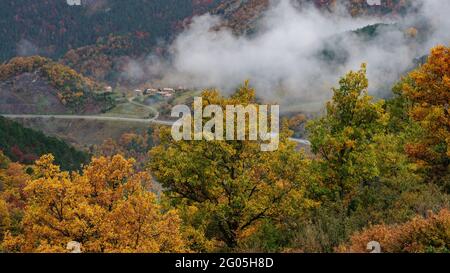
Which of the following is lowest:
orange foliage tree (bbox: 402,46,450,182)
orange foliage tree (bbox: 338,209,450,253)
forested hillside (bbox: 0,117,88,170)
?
forested hillside (bbox: 0,117,88,170)

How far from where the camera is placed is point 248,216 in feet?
76.5

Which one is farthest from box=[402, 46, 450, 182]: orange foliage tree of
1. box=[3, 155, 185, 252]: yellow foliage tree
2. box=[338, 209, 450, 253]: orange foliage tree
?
box=[3, 155, 185, 252]: yellow foliage tree

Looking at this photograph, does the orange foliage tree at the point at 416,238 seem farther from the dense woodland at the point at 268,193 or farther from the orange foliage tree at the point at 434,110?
the orange foliage tree at the point at 434,110

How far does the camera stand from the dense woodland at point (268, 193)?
1684cm

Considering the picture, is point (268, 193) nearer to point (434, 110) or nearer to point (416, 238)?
point (434, 110)

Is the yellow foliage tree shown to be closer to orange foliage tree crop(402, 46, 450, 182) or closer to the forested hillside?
orange foliage tree crop(402, 46, 450, 182)

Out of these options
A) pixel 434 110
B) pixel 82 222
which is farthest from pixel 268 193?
pixel 434 110

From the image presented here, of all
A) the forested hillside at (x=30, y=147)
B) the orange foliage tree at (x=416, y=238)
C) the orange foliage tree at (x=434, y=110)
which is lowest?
the forested hillside at (x=30, y=147)

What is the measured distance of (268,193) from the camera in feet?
76.6

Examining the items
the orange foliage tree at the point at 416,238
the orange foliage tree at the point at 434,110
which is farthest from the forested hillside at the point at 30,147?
the orange foliage tree at the point at 416,238

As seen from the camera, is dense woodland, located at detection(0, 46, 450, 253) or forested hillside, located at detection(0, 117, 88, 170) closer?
dense woodland, located at detection(0, 46, 450, 253)

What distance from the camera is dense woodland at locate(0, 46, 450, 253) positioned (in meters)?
16.8

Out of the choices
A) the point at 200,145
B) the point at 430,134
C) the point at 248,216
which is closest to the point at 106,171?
the point at 200,145

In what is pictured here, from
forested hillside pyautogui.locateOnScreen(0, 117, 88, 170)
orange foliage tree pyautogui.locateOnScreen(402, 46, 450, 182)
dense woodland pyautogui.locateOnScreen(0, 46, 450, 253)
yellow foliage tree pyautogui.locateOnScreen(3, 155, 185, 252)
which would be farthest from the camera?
forested hillside pyautogui.locateOnScreen(0, 117, 88, 170)
